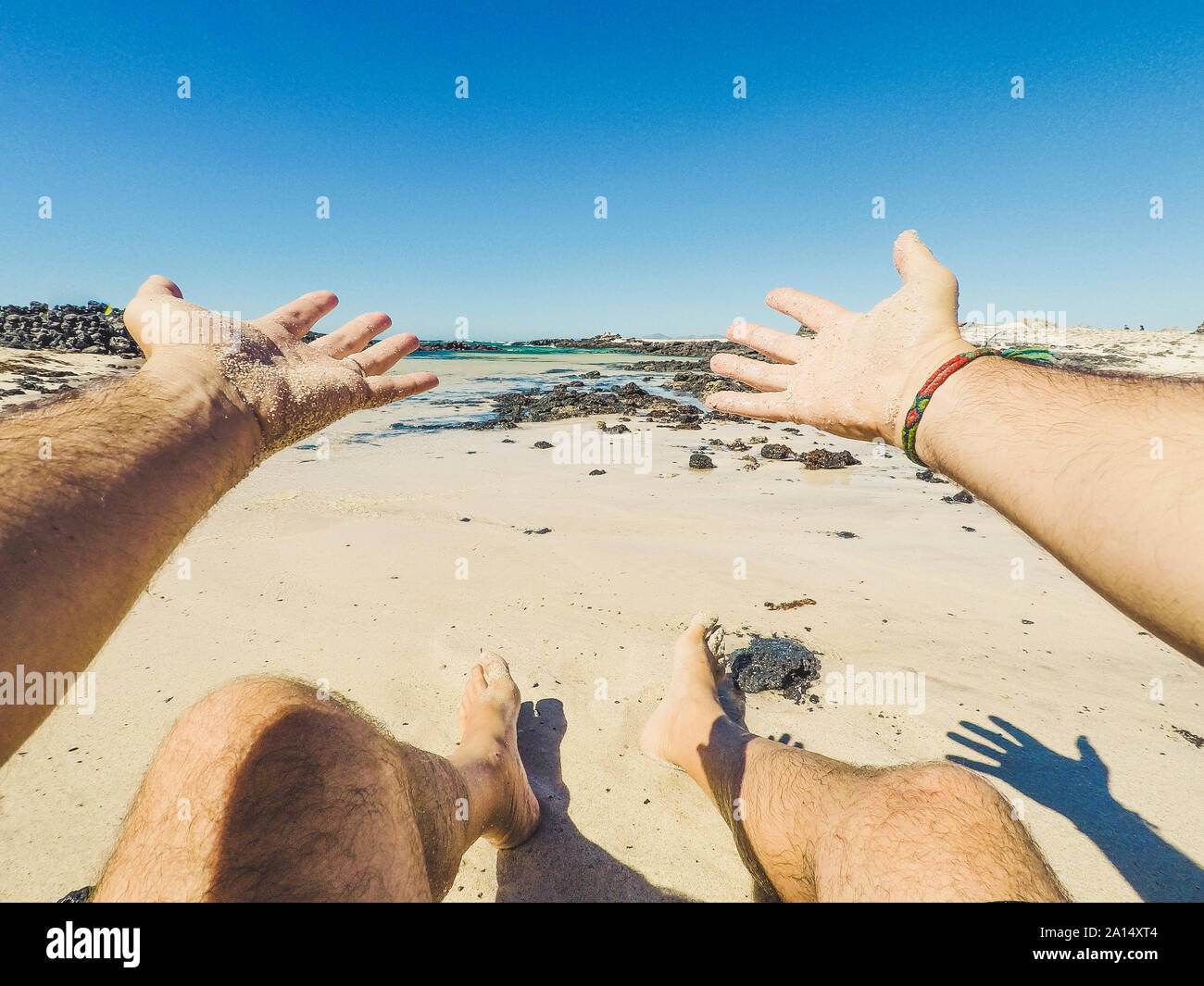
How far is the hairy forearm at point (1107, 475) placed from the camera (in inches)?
36.7

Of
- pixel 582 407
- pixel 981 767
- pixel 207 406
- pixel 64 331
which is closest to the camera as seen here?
pixel 207 406

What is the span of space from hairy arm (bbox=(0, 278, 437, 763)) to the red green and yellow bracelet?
1.60 metres

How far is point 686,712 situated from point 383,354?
1.99 meters

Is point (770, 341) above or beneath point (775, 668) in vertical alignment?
above

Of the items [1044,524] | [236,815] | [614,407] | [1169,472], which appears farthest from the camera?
[614,407]

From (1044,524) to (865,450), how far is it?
7902mm

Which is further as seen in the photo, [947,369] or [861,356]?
[861,356]

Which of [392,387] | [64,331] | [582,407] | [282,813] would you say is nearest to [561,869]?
[282,813]

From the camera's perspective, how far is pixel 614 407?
12797 millimetres

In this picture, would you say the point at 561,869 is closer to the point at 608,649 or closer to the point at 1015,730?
the point at 608,649

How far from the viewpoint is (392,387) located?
1.83 metres
